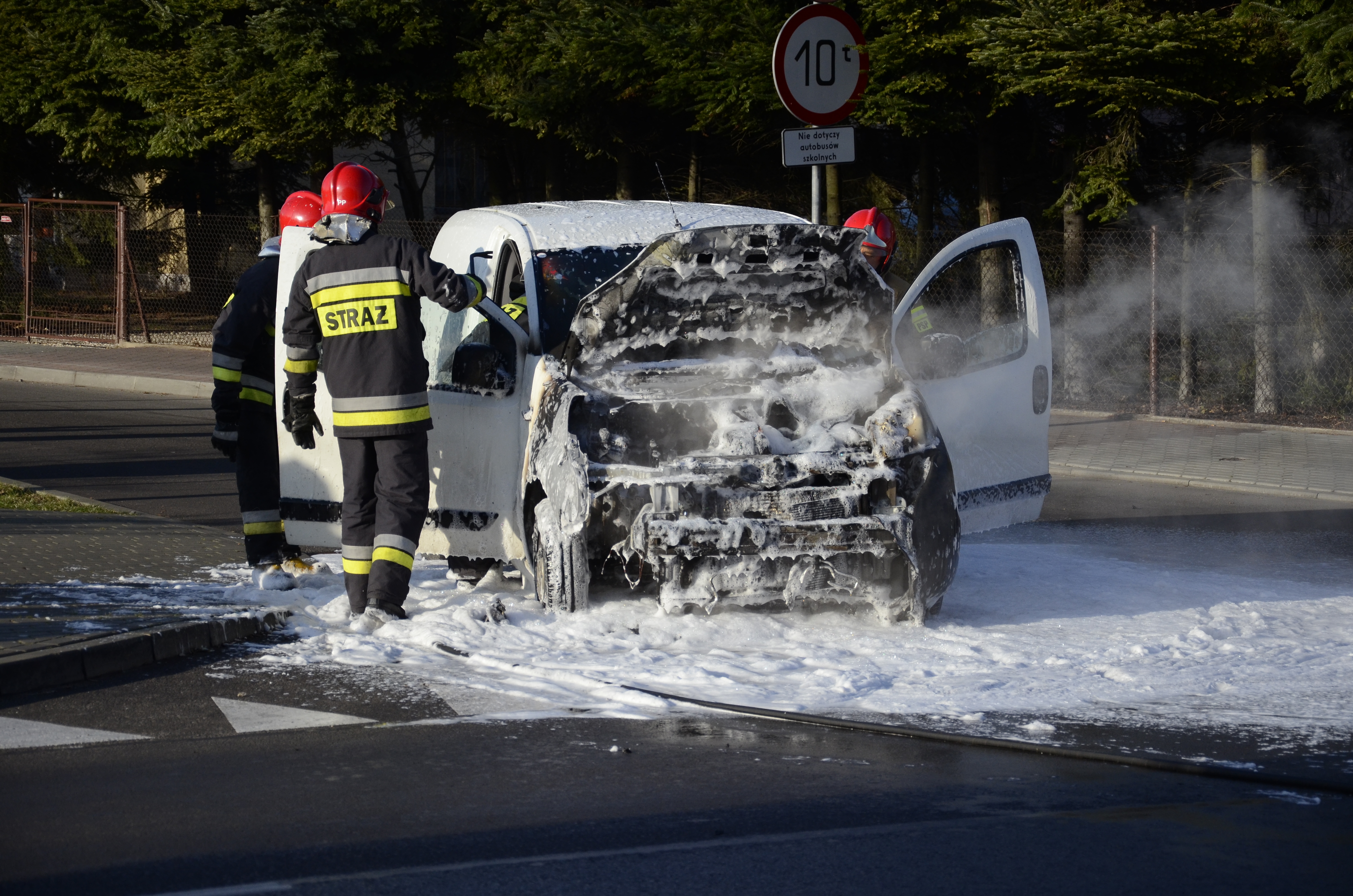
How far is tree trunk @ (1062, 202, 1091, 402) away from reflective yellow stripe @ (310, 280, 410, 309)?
384 inches

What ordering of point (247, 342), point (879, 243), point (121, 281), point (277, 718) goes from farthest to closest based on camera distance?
point (121, 281) → point (879, 243) → point (247, 342) → point (277, 718)

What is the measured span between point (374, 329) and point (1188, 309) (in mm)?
10507

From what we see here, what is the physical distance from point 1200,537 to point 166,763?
6.27 metres

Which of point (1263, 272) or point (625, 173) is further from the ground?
point (625, 173)

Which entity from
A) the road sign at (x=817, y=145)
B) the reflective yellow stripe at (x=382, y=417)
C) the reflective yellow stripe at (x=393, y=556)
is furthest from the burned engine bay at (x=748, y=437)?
the road sign at (x=817, y=145)

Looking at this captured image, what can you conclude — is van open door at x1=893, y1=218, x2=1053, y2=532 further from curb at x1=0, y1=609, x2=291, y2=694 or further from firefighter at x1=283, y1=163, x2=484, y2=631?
curb at x1=0, y1=609, x2=291, y2=694

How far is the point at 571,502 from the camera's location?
565 cm

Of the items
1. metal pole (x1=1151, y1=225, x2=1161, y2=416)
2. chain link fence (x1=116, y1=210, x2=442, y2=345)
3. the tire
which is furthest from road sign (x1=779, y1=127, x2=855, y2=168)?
chain link fence (x1=116, y1=210, x2=442, y2=345)

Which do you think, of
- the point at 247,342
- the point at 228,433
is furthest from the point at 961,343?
the point at 228,433

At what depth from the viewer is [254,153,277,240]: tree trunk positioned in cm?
2405

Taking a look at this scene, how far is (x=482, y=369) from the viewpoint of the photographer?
20.0ft

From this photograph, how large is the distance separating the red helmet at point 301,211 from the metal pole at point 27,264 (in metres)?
16.9

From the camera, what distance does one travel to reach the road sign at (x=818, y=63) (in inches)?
365

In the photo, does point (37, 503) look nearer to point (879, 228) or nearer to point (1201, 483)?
point (879, 228)
